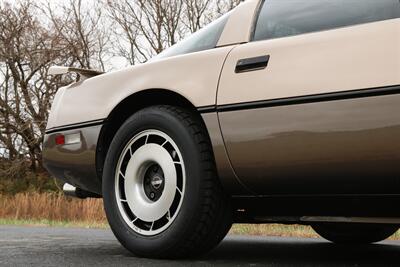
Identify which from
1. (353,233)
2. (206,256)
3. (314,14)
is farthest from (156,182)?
(353,233)

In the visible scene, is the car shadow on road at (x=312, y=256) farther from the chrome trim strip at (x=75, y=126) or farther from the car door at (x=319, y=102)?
the chrome trim strip at (x=75, y=126)

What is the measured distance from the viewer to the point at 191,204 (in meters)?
2.75

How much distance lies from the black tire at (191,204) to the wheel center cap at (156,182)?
9.1 inches

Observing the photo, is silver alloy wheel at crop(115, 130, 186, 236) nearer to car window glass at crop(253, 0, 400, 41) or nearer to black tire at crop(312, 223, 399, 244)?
car window glass at crop(253, 0, 400, 41)

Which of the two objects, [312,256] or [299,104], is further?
[312,256]

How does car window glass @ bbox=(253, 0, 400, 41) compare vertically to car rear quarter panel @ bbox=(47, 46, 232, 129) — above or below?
above

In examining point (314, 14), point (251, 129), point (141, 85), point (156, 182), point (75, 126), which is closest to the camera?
point (251, 129)

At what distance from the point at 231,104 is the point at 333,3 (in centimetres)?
67

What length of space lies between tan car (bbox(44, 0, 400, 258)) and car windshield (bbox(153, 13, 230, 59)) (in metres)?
0.01

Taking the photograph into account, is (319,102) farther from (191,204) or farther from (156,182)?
(156,182)

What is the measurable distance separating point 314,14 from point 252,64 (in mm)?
383

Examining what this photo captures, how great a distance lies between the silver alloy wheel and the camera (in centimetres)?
288

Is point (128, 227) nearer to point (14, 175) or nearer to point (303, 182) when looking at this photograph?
point (303, 182)

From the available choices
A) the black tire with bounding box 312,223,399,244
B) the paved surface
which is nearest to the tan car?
the paved surface
